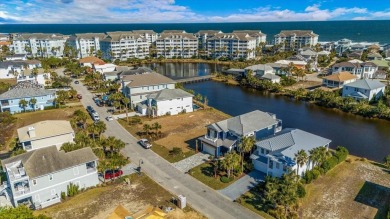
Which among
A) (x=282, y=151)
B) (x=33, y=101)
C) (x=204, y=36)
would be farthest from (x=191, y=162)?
(x=204, y=36)

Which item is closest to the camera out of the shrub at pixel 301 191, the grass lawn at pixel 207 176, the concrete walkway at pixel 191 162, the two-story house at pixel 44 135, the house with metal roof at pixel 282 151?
the shrub at pixel 301 191

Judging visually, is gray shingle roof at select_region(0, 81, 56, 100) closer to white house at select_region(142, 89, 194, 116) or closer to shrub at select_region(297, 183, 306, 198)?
white house at select_region(142, 89, 194, 116)

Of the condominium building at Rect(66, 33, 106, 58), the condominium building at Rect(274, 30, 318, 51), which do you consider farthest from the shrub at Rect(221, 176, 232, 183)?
the condominium building at Rect(274, 30, 318, 51)

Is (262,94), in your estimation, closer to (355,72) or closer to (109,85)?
(355,72)

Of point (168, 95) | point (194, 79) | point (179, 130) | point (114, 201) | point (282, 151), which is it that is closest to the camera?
point (114, 201)

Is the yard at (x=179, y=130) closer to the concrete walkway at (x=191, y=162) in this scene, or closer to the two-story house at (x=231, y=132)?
Result: the concrete walkway at (x=191, y=162)

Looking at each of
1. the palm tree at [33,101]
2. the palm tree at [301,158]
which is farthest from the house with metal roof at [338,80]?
the palm tree at [33,101]

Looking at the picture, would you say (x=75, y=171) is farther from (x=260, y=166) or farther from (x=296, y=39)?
(x=296, y=39)
